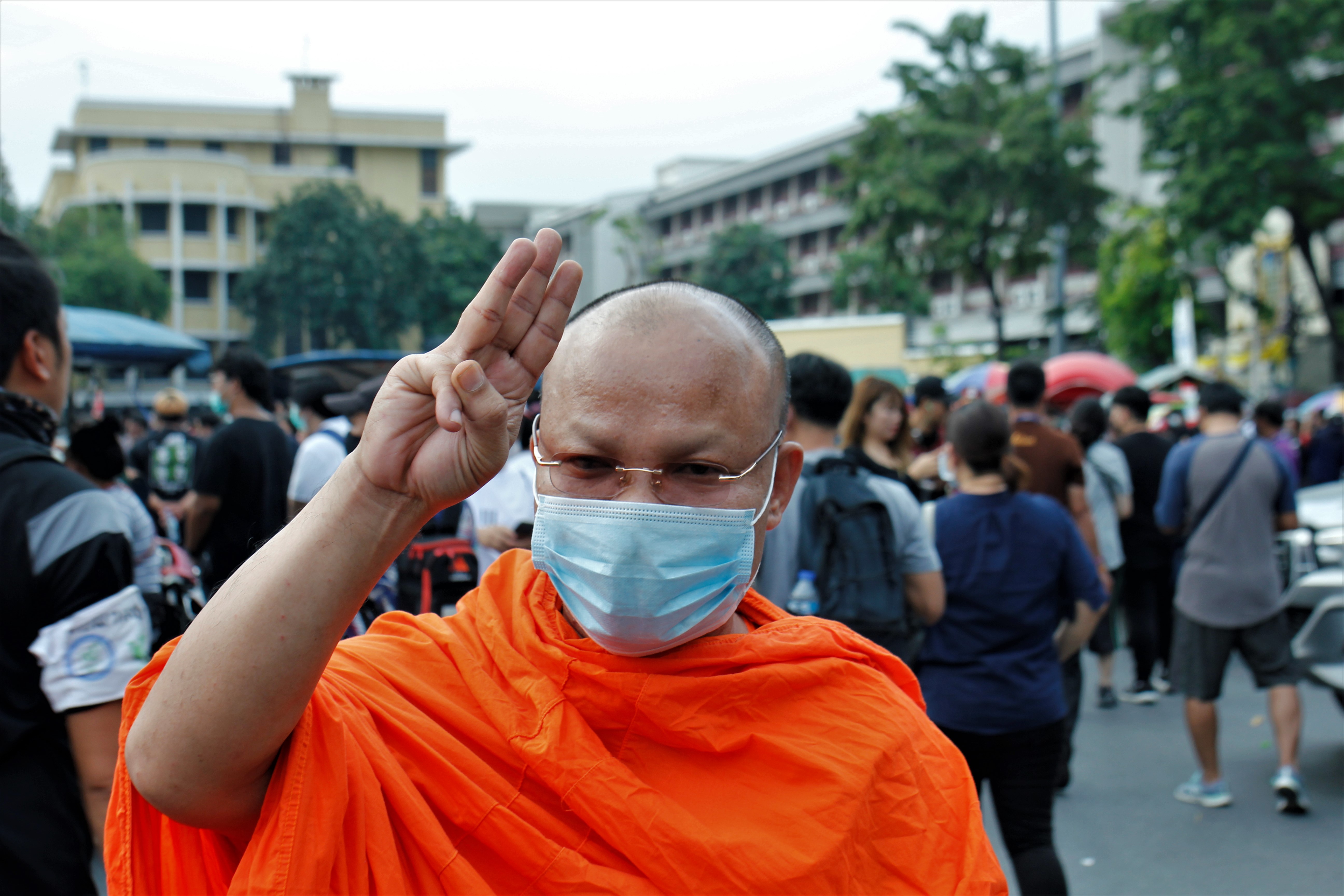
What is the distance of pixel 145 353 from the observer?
8.54 meters

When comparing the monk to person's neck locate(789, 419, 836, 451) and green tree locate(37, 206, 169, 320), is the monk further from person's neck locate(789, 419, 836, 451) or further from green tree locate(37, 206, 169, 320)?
green tree locate(37, 206, 169, 320)

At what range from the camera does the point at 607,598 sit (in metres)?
1.41

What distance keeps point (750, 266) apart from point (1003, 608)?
124 feet

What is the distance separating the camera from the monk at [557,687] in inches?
42.7

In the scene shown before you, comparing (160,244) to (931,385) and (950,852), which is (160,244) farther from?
(950,852)

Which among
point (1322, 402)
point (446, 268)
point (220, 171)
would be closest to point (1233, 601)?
point (1322, 402)

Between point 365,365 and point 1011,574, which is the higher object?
point 365,365

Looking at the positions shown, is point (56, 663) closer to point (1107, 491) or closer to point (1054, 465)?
point (1054, 465)

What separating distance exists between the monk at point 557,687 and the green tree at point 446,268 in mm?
36229

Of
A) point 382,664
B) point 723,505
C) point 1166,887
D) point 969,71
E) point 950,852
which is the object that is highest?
point 969,71

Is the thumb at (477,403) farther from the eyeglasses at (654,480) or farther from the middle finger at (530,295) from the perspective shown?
the eyeglasses at (654,480)

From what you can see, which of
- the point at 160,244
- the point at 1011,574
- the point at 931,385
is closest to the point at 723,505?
the point at 1011,574

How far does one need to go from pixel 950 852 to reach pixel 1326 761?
5.35 meters

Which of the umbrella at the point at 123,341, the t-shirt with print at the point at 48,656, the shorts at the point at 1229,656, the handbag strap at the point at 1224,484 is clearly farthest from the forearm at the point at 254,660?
the umbrella at the point at 123,341
